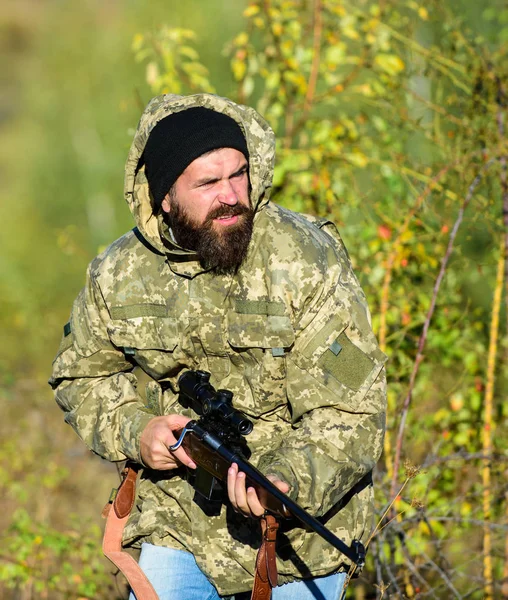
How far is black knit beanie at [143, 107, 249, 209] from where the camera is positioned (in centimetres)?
309

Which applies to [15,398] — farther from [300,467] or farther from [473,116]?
[300,467]

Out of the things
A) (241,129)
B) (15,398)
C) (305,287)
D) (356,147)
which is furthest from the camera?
(15,398)

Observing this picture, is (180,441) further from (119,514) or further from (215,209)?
(215,209)

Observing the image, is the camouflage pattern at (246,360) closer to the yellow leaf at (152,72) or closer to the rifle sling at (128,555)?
the rifle sling at (128,555)

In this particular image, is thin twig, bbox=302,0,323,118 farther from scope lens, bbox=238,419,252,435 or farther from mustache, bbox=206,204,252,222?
scope lens, bbox=238,419,252,435

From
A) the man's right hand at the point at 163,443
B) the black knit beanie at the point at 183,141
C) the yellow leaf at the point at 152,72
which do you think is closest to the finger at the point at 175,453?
the man's right hand at the point at 163,443

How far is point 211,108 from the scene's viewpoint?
126 inches

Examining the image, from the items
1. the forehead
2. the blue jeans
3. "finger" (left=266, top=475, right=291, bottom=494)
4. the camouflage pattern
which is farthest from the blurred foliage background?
the forehead

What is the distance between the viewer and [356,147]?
17.8 feet

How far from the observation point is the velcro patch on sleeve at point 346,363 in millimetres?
2902

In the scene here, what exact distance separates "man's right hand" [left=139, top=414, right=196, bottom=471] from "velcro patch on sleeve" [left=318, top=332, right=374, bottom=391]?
53cm

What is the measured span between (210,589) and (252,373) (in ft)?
2.67

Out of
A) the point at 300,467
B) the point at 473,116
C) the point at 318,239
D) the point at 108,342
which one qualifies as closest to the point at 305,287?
the point at 318,239

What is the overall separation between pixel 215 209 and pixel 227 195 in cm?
7
